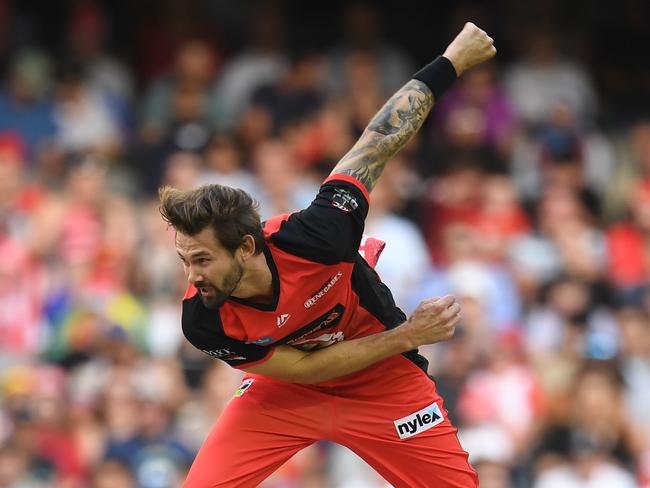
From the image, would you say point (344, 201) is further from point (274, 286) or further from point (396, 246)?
point (396, 246)

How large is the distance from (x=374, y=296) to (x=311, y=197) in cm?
460

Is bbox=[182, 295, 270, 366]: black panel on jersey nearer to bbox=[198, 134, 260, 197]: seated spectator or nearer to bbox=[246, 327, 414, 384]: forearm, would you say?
bbox=[246, 327, 414, 384]: forearm

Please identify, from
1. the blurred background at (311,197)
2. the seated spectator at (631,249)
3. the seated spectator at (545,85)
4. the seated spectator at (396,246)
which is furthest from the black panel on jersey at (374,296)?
the seated spectator at (545,85)

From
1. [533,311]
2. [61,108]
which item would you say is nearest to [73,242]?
[61,108]

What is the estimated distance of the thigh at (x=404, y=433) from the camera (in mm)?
5738

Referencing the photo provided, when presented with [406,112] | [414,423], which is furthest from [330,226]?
[414,423]

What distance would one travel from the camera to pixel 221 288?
5.18 metres

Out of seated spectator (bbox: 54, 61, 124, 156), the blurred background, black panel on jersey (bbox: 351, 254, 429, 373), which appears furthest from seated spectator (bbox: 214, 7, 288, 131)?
→ black panel on jersey (bbox: 351, 254, 429, 373)

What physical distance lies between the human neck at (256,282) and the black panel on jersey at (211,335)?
6.0 inches

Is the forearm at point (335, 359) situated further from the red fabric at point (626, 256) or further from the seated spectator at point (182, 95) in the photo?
the seated spectator at point (182, 95)

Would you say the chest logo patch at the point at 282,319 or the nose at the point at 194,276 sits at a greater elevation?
the nose at the point at 194,276

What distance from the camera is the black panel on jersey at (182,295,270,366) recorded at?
5320mm

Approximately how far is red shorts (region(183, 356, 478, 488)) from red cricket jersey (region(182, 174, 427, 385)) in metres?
0.39

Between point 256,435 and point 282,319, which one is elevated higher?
point 282,319
